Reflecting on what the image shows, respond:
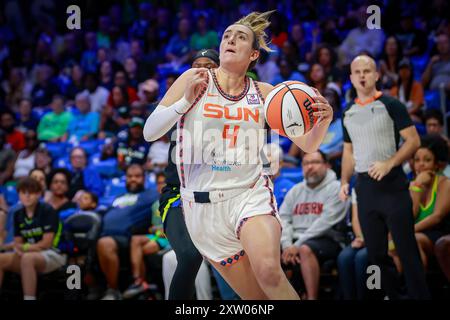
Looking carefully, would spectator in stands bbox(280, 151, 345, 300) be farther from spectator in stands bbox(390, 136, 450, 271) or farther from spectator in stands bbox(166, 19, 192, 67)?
spectator in stands bbox(166, 19, 192, 67)

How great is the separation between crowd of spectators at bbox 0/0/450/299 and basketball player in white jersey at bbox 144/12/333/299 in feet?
1.61

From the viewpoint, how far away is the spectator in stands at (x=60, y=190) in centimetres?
777

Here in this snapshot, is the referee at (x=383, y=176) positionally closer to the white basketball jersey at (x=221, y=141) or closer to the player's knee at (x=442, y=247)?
the player's knee at (x=442, y=247)

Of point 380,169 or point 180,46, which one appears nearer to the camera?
point 380,169

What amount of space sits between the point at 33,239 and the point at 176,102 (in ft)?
12.5

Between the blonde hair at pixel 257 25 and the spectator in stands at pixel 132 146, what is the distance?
4.34m

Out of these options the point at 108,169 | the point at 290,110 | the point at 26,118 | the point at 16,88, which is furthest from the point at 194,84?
the point at 16,88

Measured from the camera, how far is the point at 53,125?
10172 millimetres

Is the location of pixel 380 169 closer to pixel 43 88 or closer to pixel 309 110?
pixel 309 110

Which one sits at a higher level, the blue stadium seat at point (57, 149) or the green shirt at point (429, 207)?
the blue stadium seat at point (57, 149)

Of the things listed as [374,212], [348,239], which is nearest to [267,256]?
[374,212]

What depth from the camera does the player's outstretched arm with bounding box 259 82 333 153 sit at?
153 inches

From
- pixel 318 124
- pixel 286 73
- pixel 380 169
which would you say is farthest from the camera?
pixel 286 73

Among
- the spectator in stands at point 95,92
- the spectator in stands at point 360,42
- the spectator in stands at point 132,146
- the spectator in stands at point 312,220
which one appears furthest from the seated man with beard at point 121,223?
the spectator in stands at point 360,42
